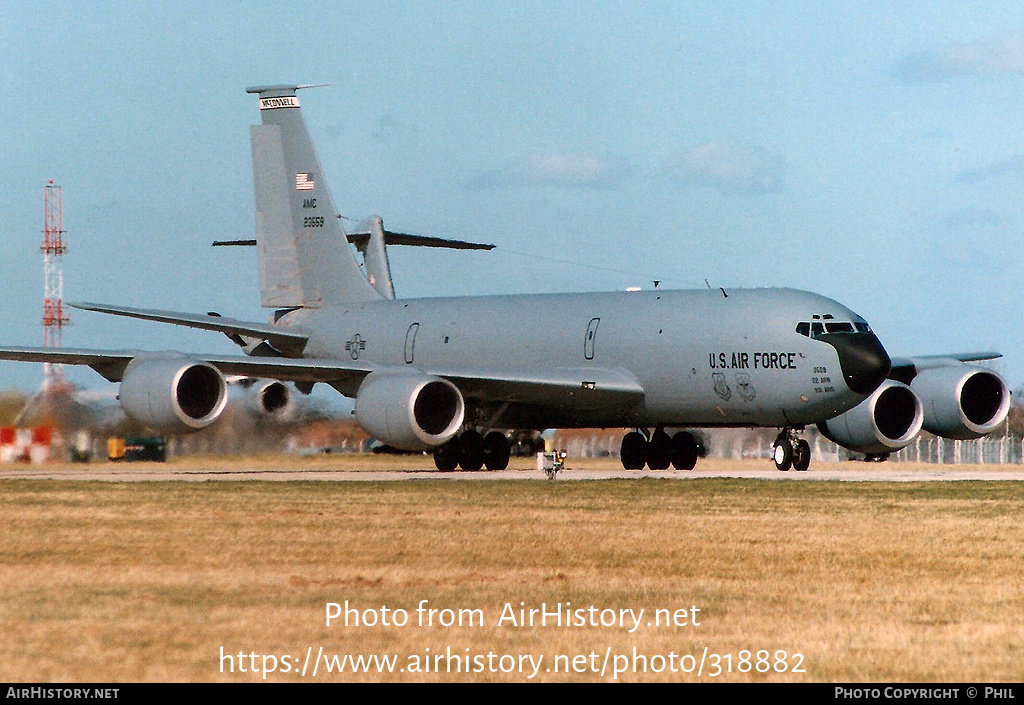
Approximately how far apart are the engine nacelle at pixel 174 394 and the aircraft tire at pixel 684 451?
9.33 m

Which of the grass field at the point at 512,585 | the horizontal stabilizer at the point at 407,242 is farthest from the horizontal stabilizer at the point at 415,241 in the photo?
the grass field at the point at 512,585

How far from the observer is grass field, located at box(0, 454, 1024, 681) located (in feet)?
26.2

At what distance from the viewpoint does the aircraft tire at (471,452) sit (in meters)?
30.8

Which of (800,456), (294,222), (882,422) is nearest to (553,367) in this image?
(800,456)

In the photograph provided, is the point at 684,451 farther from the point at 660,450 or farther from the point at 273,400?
the point at 273,400

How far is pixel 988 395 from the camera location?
31.7 m

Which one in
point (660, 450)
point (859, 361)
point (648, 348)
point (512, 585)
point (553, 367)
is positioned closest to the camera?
point (512, 585)

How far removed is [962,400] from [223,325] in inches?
589

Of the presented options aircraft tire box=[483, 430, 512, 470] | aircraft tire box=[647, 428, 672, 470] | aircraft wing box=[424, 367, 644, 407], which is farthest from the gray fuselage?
aircraft tire box=[647, 428, 672, 470]

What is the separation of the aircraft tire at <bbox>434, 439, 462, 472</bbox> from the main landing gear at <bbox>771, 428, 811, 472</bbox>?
6.08 metres

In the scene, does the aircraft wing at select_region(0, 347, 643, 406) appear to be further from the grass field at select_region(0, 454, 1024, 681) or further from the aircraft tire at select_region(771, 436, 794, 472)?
the grass field at select_region(0, 454, 1024, 681)

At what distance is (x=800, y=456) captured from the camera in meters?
29.1
